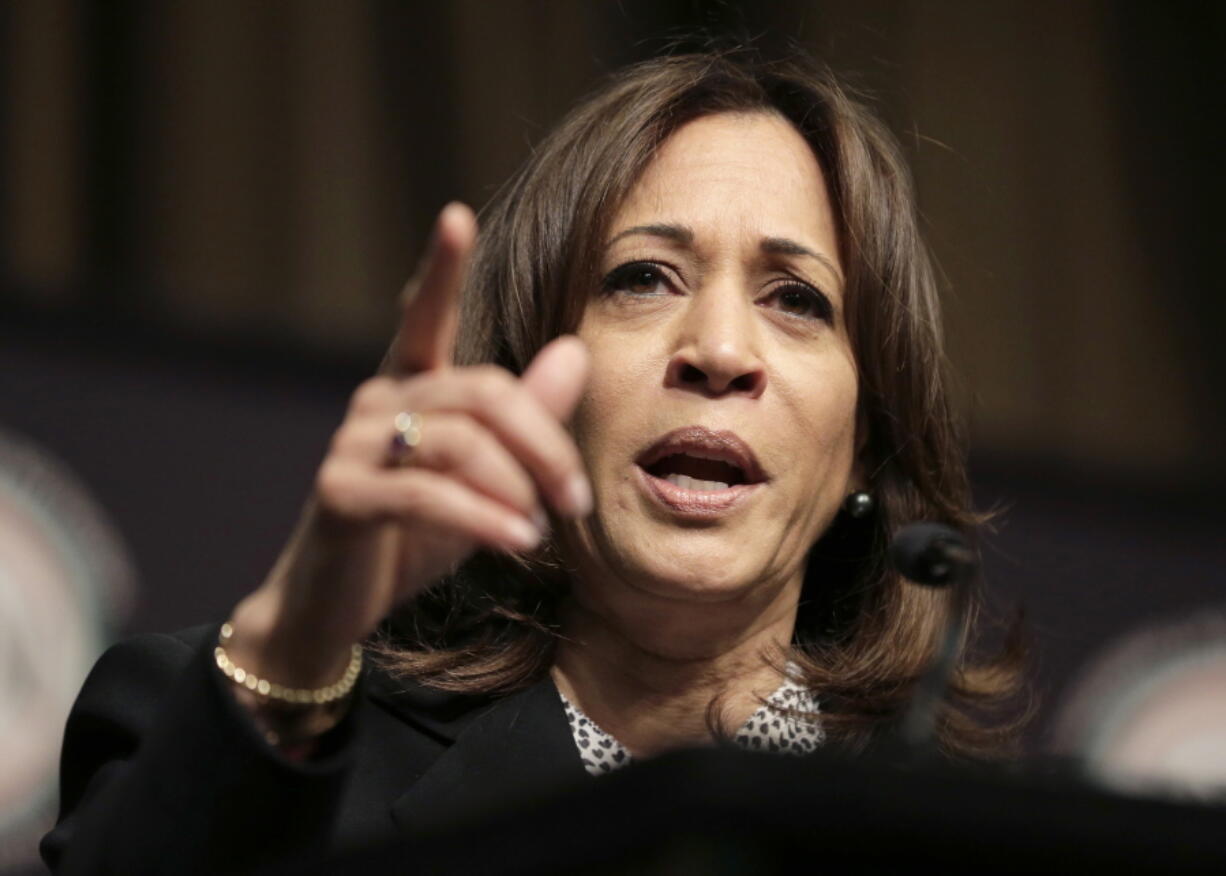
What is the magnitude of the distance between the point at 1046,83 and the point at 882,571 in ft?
8.27

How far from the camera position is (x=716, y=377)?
1.79 metres

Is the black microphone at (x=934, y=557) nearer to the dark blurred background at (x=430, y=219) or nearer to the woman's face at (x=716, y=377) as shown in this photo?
the woman's face at (x=716, y=377)

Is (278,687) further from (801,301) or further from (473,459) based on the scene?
(801,301)

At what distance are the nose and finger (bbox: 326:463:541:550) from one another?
0.70 meters

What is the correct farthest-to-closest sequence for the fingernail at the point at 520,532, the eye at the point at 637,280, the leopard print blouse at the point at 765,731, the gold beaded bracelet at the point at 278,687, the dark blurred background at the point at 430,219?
the dark blurred background at the point at 430,219 → the eye at the point at 637,280 → the leopard print blouse at the point at 765,731 → the gold beaded bracelet at the point at 278,687 → the fingernail at the point at 520,532

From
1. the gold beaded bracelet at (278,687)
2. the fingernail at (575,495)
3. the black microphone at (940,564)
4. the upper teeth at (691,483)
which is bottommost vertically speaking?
the upper teeth at (691,483)

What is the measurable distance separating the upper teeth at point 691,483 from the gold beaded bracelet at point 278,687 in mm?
631

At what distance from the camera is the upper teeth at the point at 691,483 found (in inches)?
70.9

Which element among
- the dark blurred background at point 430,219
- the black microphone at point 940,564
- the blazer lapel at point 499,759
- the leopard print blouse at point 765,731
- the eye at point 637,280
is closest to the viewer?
the black microphone at point 940,564

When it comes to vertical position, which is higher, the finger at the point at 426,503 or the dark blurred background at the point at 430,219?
the finger at the point at 426,503

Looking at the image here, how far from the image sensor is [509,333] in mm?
2031

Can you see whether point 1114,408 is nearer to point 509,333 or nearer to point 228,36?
point 228,36

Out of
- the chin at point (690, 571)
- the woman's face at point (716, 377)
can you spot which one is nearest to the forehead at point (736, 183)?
the woman's face at point (716, 377)

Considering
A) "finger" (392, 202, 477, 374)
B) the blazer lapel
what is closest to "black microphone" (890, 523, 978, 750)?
the blazer lapel
